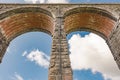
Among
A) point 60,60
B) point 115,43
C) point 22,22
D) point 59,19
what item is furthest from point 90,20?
point 60,60

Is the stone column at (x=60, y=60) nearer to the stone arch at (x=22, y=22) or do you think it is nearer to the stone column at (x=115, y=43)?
the stone arch at (x=22, y=22)

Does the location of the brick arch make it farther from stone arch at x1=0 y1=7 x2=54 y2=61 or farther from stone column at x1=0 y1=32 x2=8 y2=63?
stone column at x1=0 y1=32 x2=8 y2=63

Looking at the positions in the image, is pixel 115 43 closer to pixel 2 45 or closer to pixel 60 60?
pixel 60 60

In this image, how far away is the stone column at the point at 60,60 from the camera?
9.50 m

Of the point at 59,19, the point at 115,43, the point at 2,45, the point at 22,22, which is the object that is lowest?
the point at 115,43

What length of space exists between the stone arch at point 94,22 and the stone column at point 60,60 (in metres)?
3.79

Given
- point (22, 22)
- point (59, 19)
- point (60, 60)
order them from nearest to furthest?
point (60, 60) → point (59, 19) → point (22, 22)

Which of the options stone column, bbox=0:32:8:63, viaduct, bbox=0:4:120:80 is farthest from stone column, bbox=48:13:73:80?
stone column, bbox=0:32:8:63

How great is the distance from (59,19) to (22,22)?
4129mm

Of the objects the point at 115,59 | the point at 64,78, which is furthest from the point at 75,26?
the point at 64,78

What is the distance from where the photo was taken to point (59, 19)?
48.1 feet

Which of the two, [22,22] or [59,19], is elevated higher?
[22,22]

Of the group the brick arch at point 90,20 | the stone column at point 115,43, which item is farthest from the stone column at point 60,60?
the stone column at point 115,43

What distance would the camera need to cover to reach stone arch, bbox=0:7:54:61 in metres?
15.6
